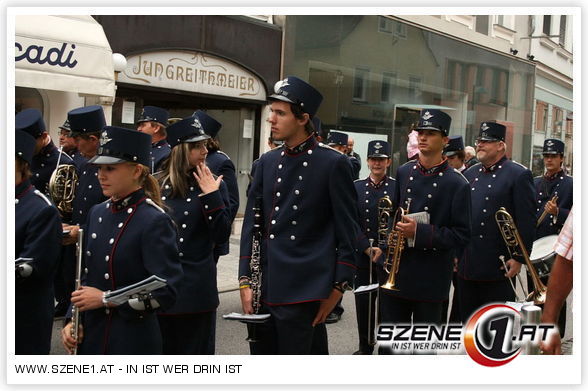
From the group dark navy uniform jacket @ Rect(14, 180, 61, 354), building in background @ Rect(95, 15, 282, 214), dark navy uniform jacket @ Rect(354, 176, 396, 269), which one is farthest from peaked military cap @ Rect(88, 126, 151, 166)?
building in background @ Rect(95, 15, 282, 214)

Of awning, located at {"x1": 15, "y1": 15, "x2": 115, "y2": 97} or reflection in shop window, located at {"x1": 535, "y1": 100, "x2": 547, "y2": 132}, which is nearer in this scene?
awning, located at {"x1": 15, "y1": 15, "x2": 115, "y2": 97}

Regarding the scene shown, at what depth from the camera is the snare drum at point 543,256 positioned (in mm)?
5578

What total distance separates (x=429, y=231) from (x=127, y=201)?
8.06ft

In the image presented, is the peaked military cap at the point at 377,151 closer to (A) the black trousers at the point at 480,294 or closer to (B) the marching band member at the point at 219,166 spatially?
(A) the black trousers at the point at 480,294

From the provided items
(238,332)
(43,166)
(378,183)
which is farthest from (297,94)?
(238,332)

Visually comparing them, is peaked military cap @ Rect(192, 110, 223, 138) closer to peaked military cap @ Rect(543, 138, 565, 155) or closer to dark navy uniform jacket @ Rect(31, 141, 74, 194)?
dark navy uniform jacket @ Rect(31, 141, 74, 194)

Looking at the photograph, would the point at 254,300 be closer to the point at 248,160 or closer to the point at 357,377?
the point at 357,377

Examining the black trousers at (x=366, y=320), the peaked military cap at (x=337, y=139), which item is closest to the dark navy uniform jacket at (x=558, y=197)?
the peaked military cap at (x=337, y=139)

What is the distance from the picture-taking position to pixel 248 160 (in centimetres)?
1617

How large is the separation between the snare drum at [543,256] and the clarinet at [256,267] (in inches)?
85.9

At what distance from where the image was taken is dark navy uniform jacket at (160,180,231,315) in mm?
5027

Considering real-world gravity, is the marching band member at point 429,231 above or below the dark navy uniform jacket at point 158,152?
below

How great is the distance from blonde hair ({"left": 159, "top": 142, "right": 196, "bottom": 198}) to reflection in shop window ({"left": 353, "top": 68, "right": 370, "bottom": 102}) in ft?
42.3

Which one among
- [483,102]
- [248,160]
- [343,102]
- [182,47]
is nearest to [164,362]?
[182,47]
